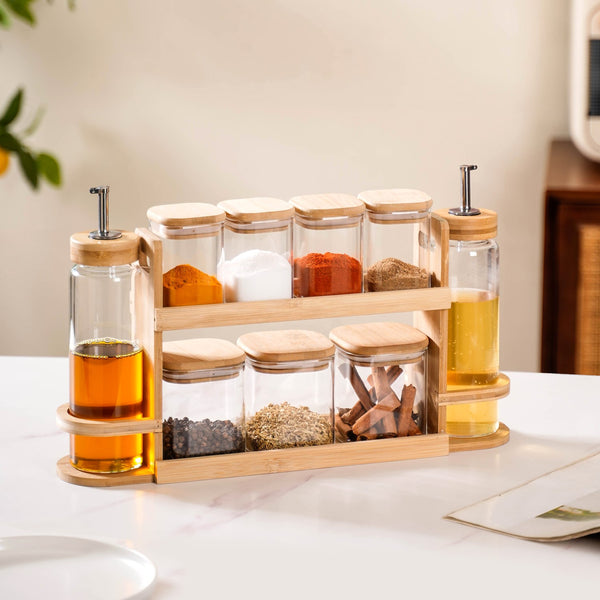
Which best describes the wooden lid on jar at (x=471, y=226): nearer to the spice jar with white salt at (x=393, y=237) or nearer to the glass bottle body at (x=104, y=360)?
the spice jar with white salt at (x=393, y=237)

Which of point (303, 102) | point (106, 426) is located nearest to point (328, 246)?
point (106, 426)

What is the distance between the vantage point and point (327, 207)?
1.26 meters

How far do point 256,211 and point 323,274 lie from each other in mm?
119

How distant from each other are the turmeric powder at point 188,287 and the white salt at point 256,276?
0.02 meters

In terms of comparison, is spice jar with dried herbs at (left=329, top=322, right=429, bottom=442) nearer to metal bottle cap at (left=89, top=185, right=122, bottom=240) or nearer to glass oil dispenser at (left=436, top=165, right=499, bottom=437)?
glass oil dispenser at (left=436, top=165, right=499, bottom=437)

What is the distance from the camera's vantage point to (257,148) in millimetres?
3205

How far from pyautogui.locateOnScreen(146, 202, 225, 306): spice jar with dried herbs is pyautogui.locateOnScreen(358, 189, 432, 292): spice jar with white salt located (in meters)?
0.21

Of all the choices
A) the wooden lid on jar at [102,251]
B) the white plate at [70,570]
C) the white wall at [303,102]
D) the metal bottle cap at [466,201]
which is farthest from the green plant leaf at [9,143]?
the white wall at [303,102]

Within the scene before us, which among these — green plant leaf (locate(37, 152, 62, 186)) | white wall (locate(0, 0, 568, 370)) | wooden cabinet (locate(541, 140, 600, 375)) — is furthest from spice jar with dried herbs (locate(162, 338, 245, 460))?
white wall (locate(0, 0, 568, 370))

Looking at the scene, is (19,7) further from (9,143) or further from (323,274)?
(323,274)

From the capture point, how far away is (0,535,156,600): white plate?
0.92 metres

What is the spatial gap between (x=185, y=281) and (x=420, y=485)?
382mm

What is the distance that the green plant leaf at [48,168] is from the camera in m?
0.39

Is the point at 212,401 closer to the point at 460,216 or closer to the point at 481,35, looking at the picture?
the point at 460,216
